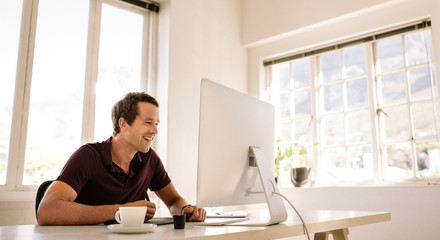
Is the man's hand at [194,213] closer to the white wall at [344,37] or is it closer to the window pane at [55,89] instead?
the window pane at [55,89]

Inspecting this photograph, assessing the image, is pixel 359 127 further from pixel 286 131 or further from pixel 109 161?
pixel 109 161

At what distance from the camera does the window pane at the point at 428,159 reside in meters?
2.85

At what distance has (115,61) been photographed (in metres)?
3.20

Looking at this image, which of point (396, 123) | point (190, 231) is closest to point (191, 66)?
point (396, 123)

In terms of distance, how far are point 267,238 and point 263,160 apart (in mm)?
374

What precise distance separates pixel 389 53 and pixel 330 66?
0.55m

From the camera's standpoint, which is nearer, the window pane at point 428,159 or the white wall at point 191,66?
the window pane at point 428,159

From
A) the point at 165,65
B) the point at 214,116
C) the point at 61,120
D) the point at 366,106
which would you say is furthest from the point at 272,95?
the point at 214,116

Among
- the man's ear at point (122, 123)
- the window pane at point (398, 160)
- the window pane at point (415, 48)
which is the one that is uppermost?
the window pane at point (415, 48)

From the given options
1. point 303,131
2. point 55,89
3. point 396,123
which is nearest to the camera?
point 55,89

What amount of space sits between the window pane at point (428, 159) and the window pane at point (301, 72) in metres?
1.23

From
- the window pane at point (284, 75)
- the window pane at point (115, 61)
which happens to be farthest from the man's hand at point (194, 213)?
the window pane at point (284, 75)

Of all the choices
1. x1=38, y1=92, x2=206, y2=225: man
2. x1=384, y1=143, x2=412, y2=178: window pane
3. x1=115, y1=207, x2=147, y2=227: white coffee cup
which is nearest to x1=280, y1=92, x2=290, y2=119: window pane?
x1=384, y1=143, x2=412, y2=178: window pane

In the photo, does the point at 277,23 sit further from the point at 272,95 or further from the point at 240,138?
the point at 240,138
